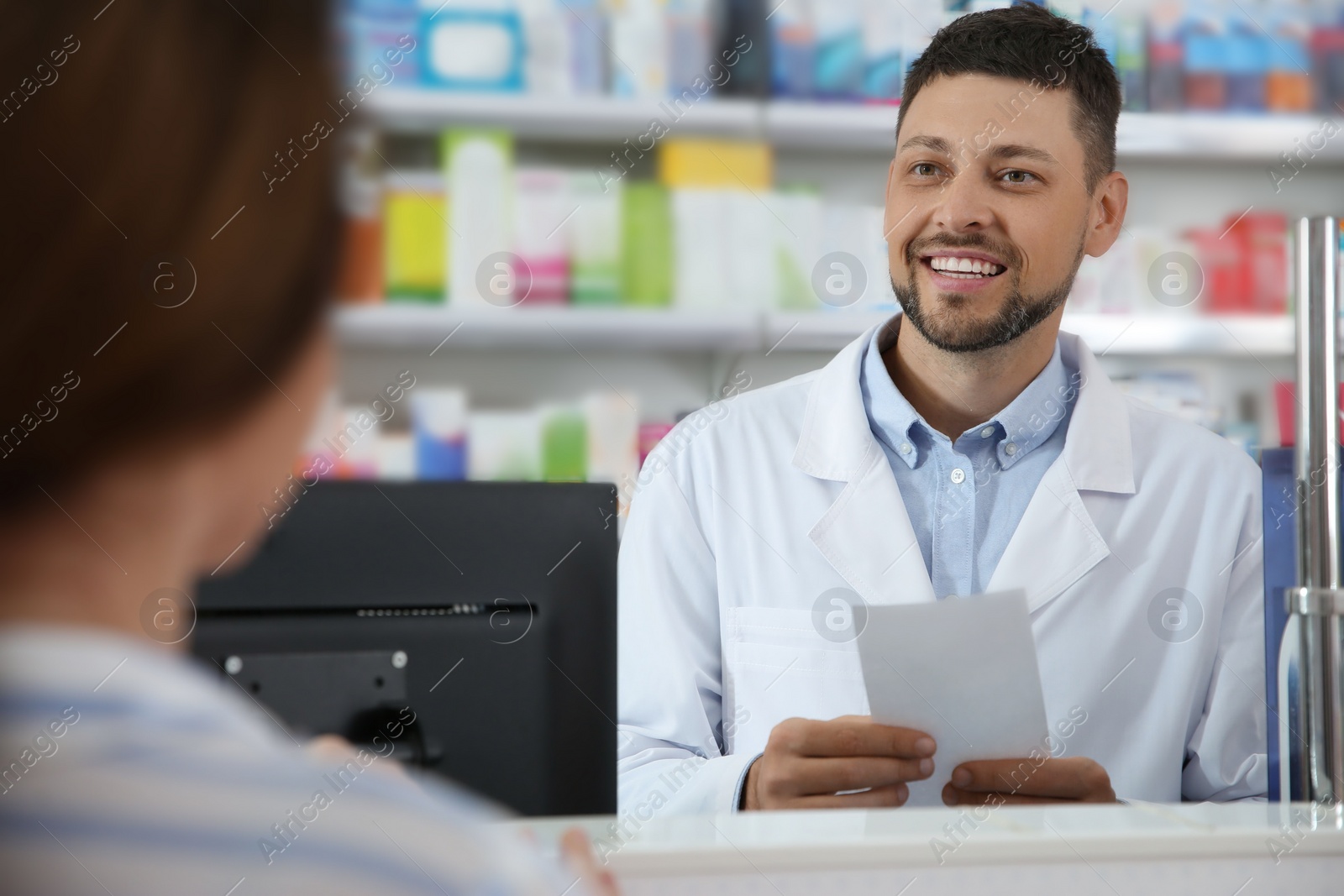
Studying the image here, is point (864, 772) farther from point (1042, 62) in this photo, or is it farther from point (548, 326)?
point (548, 326)

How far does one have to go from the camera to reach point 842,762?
103 centimetres

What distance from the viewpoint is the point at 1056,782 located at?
1062 millimetres

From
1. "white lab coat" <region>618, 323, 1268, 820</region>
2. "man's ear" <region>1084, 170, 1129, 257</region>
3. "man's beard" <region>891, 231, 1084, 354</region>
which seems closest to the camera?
"white lab coat" <region>618, 323, 1268, 820</region>

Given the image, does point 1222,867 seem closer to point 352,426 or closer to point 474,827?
point 474,827

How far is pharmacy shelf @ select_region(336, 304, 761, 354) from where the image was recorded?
2.31m

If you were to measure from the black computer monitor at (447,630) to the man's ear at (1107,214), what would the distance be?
111cm

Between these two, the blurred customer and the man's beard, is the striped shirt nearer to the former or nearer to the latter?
the blurred customer

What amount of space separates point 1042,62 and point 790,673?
0.90m

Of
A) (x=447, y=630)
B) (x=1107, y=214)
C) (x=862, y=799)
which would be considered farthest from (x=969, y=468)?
(x=447, y=630)

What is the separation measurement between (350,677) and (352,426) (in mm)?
1601

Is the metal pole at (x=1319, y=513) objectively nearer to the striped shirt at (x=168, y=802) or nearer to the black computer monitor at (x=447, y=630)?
the black computer monitor at (x=447, y=630)

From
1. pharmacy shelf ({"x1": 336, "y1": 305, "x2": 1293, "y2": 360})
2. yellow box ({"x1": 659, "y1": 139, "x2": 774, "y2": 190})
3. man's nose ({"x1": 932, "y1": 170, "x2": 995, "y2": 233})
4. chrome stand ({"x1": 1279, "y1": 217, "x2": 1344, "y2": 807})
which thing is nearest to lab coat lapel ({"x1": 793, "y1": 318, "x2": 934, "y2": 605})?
man's nose ({"x1": 932, "y1": 170, "x2": 995, "y2": 233})

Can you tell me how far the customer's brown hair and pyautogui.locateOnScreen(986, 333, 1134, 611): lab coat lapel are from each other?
1.23m

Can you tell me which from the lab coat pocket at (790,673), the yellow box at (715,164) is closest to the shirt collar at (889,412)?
the lab coat pocket at (790,673)
